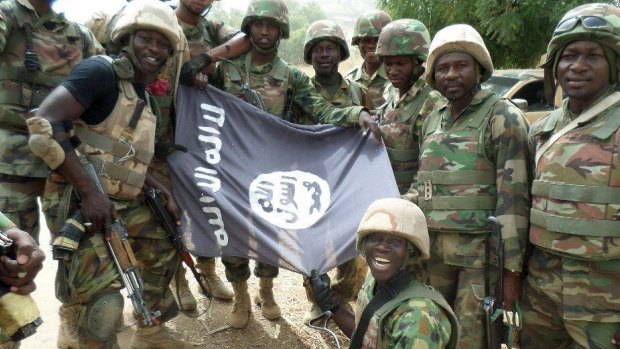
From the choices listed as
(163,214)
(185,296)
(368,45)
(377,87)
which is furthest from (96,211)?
(368,45)

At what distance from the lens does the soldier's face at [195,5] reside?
16.1ft

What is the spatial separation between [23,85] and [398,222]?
2.72 m

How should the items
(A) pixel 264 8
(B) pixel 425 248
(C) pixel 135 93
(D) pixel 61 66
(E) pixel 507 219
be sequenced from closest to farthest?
(B) pixel 425 248
(E) pixel 507 219
(C) pixel 135 93
(D) pixel 61 66
(A) pixel 264 8

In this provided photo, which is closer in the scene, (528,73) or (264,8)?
(264,8)

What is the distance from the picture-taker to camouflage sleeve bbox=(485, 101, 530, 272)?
3.40m

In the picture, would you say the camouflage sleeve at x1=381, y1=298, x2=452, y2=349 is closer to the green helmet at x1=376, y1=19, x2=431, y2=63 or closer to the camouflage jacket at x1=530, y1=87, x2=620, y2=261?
the camouflage jacket at x1=530, y1=87, x2=620, y2=261

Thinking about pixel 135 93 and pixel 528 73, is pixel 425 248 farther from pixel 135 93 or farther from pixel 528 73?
pixel 528 73

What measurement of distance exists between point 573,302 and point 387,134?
1877 mm

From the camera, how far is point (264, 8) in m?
4.93

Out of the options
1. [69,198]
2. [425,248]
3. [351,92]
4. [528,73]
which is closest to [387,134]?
[351,92]

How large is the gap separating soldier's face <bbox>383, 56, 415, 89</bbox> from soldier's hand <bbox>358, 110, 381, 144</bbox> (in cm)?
33

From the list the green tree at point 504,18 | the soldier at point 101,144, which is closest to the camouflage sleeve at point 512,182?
the soldier at point 101,144

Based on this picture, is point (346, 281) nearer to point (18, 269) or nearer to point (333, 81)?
point (333, 81)

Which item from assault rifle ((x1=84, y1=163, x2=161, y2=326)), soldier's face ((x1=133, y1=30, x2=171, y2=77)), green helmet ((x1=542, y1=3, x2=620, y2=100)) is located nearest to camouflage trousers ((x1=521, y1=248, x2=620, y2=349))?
green helmet ((x1=542, y1=3, x2=620, y2=100))
